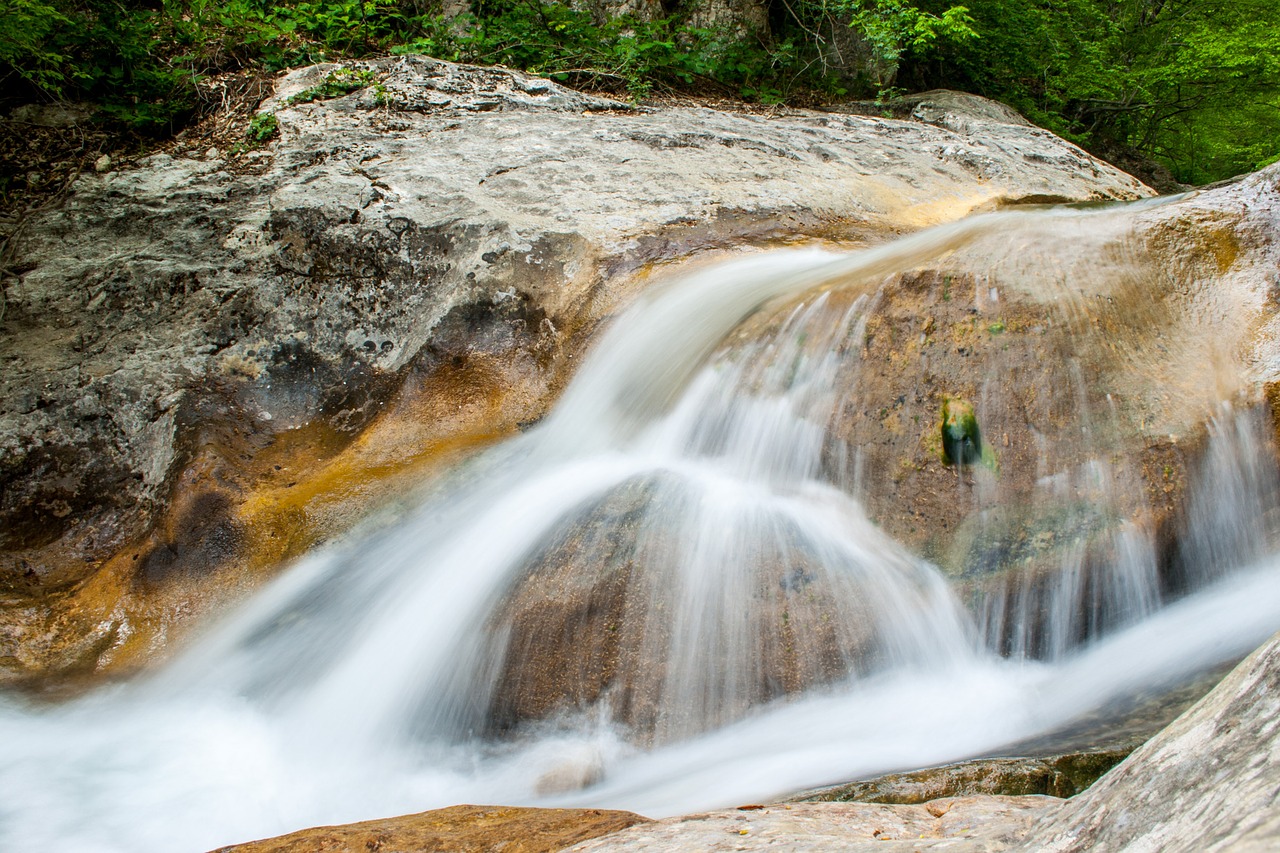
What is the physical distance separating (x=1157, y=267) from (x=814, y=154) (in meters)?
3.05

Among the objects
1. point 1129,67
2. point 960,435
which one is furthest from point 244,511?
point 1129,67

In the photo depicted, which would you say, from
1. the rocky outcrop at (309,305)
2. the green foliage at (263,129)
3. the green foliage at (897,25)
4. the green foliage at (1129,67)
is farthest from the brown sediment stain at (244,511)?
the green foliage at (1129,67)

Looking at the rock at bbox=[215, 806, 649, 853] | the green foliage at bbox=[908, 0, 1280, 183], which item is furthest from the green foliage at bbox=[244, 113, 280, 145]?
the green foliage at bbox=[908, 0, 1280, 183]

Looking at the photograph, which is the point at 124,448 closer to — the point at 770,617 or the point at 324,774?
the point at 324,774

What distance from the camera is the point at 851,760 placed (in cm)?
300

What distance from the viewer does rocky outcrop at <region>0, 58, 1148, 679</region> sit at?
3.76 meters

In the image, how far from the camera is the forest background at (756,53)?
20.2 ft

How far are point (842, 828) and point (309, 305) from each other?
3809 millimetres

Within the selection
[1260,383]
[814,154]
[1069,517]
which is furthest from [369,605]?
[814,154]

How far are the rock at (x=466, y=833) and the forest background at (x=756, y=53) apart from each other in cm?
456

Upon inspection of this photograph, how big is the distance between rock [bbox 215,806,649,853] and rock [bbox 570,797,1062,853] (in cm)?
15

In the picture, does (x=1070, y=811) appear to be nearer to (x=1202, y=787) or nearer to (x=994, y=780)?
(x=1202, y=787)

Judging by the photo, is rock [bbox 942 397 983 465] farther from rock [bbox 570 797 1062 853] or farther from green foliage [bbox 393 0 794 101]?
green foliage [bbox 393 0 794 101]

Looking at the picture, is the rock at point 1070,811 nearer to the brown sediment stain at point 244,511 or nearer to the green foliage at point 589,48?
the brown sediment stain at point 244,511
